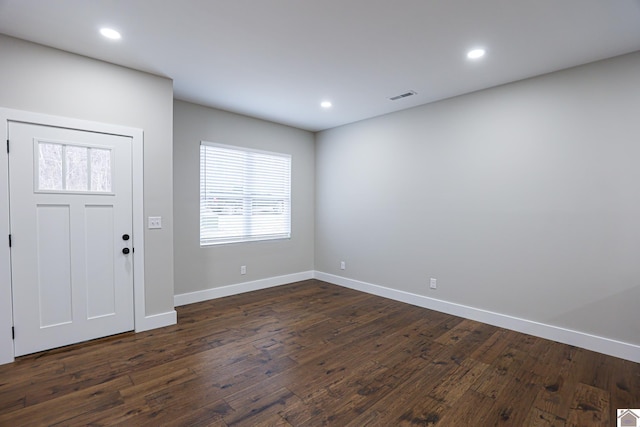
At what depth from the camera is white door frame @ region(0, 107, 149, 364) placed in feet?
8.60

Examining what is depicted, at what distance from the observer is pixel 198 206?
4375 millimetres

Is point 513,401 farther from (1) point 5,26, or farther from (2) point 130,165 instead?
(1) point 5,26

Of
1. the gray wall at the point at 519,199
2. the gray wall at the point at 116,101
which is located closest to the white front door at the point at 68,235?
the gray wall at the point at 116,101

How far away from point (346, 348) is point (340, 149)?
3460mm

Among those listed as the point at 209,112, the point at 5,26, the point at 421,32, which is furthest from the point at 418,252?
the point at 5,26

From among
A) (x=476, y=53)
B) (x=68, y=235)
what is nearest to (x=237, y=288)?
(x=68, y=235)

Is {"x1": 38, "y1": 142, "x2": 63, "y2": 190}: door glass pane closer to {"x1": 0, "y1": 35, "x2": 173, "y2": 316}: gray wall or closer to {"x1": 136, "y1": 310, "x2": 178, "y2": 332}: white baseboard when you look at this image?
{"x1": 0, "y1": 35, "x2": 173, "y2": 316}: gray wall

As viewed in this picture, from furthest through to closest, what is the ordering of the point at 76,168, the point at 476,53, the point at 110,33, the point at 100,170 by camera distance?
the point at 100,170 < the point at 76,168 < the point at 476,53 < the point at 110,33

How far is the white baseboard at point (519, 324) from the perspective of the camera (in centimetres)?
282

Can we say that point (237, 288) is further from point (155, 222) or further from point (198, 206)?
point (155, 222)

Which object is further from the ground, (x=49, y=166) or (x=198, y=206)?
(x=49, y=166)

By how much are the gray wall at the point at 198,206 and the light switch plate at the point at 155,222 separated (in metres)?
0.74

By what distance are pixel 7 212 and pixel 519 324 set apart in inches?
206

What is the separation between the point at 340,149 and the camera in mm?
5383
